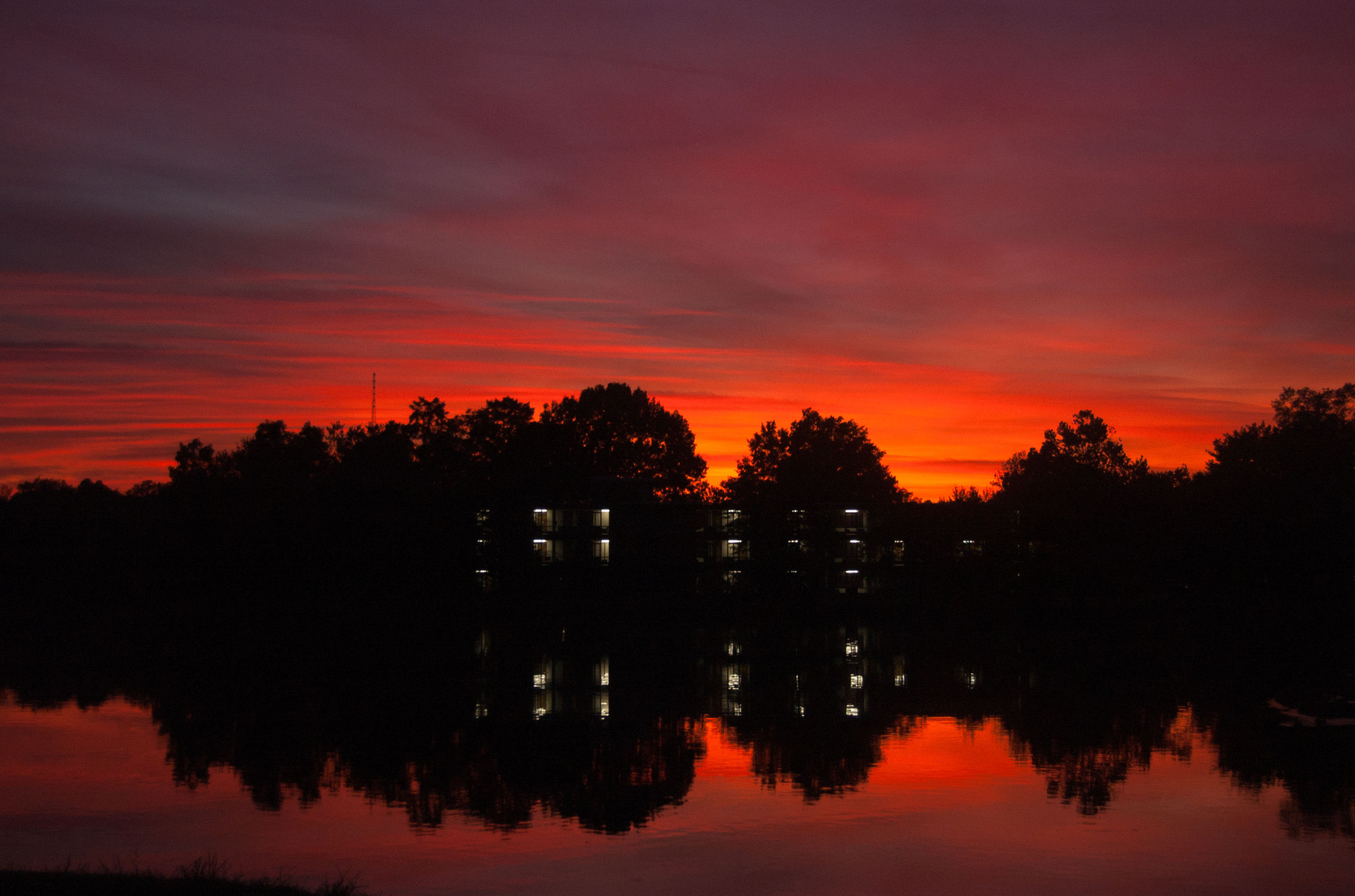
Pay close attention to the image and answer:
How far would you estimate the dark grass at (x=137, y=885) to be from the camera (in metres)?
13.5

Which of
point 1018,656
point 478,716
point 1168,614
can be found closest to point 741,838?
point 478,716

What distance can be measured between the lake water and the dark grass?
3.10 metres

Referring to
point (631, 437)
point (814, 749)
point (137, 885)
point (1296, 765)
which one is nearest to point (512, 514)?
point (631, 437)

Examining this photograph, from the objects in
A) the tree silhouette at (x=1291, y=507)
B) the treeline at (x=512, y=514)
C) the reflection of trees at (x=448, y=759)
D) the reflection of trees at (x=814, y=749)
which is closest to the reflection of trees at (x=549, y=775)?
the reflection of trees at (x=448, y=759)

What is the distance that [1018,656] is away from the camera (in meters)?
55.5

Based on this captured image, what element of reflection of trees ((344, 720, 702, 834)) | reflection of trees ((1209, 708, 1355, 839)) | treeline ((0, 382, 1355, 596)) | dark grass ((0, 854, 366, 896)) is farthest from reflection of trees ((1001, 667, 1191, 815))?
treeline ((0, 382, 1355, 596))

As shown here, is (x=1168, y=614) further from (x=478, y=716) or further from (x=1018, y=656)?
(x=478, y=716)

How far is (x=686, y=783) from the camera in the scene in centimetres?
2558

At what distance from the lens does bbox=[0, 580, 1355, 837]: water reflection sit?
2509 centimetres

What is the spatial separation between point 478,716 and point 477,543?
63507 millimetres

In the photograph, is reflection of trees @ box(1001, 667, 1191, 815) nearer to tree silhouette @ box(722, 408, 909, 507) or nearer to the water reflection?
the water reflection

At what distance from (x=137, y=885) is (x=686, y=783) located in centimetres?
1349

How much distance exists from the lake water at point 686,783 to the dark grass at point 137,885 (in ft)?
10.2

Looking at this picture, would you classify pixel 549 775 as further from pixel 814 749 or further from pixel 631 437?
pixel 631 437
